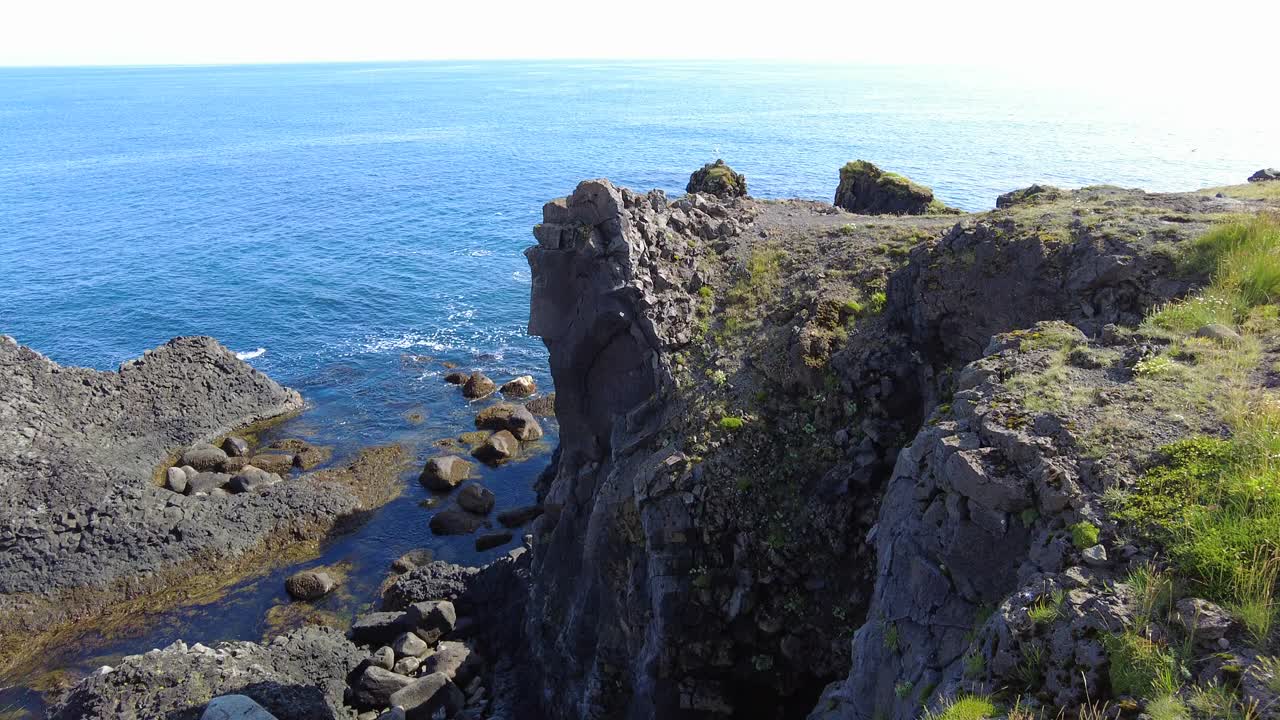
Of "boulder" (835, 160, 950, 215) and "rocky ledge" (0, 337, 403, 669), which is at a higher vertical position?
"boulder" (835, 160, 950, 215)

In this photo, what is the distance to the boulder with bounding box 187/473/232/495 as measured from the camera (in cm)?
4166

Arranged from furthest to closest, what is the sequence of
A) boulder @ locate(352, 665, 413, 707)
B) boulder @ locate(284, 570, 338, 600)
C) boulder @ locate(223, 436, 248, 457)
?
boulder @ locate(223, 436, 248, 457), boulder @ locate(284, 570, 338, 600), boulder @ locate(352, 665, 413, 707)

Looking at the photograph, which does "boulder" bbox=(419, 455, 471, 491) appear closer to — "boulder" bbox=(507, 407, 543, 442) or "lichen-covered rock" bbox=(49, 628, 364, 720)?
"boulder" bbox=(507, 407, 543, 442)

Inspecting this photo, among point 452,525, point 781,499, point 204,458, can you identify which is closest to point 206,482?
point 204,458

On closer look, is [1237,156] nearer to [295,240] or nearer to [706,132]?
[706,132]

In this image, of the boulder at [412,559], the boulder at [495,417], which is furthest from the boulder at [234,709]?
the boulder at [495,417]

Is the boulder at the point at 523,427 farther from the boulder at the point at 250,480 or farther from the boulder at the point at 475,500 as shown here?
the boulder at the point at 250,480

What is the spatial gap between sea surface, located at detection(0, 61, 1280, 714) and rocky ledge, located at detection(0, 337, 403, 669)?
2.05 metres

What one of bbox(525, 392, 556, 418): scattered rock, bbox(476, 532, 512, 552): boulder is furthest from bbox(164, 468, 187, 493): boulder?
bbox(525, 392, 556, 418): scattered rock

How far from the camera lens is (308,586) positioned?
34.8 meters

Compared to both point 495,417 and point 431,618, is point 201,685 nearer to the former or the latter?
point 431,618

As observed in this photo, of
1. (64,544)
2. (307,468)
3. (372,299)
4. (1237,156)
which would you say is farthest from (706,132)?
(64,544)

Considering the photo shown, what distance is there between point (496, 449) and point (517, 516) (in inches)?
241

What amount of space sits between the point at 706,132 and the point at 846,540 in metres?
133
